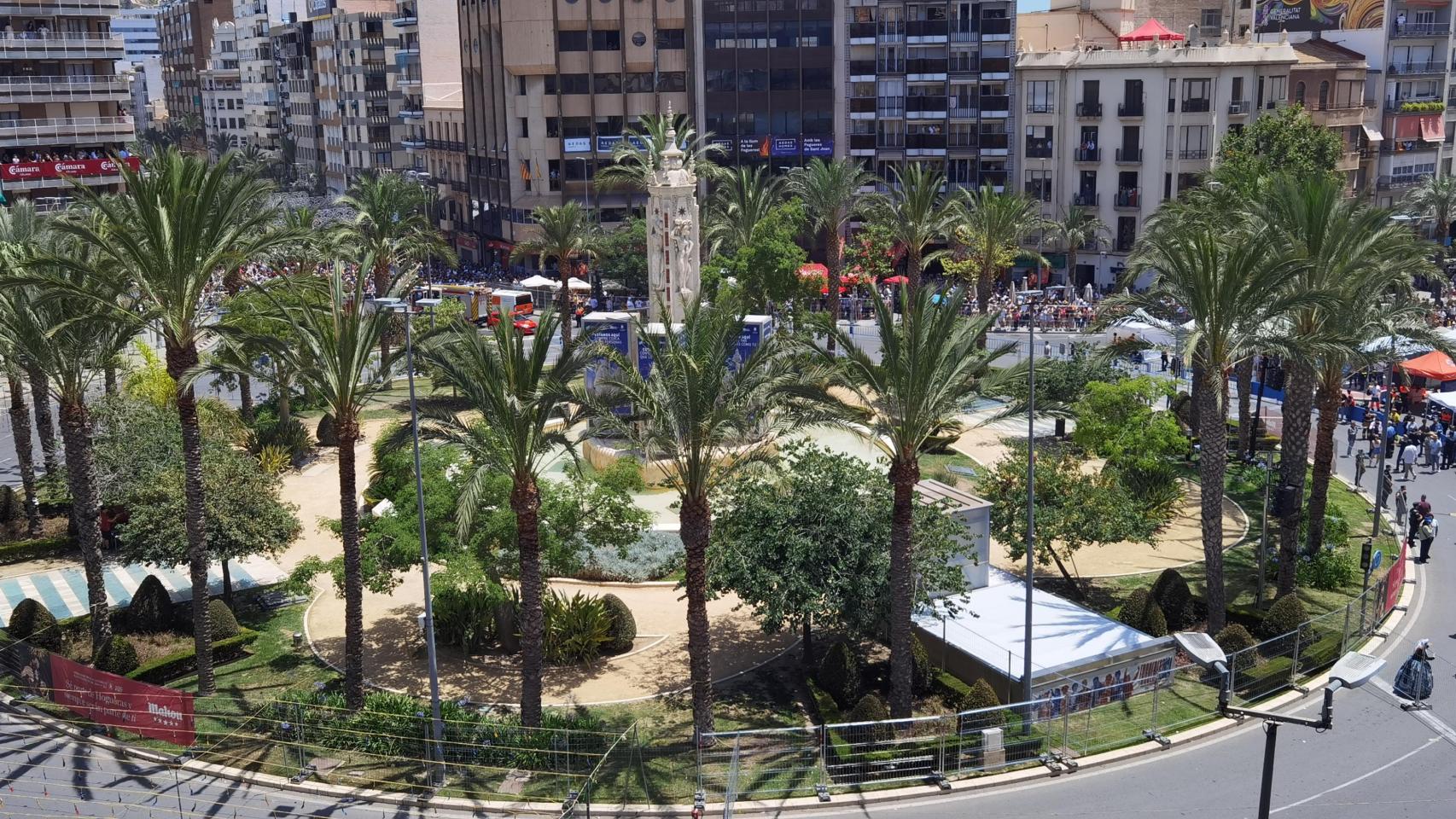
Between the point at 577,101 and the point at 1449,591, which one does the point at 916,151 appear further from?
the point at 1449,591

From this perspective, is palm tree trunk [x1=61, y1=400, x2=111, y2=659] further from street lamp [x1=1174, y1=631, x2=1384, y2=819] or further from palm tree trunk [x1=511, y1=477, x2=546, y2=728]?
street lamp [x1=1174, y1=631, x2=1384, y2=819]

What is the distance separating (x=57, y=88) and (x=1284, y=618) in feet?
211

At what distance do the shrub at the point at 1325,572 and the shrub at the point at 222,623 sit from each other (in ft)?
79.0

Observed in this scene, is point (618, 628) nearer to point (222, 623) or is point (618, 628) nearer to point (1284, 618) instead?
point (222, 623)

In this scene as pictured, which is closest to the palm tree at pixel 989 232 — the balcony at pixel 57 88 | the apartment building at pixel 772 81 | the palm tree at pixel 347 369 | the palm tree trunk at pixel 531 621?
the apartment building at pixel 772 81

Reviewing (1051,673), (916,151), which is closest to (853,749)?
(1051,673)

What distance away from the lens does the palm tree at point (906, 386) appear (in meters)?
24.0

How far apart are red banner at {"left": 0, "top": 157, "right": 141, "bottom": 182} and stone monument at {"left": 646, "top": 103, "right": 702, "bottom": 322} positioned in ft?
110

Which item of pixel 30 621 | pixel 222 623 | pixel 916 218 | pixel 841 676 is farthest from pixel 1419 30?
pixel 30 621

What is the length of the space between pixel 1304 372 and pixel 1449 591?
20.2 ft

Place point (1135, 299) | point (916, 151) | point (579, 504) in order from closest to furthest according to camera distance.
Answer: point (579, 504) < point (1135, 299) < point (916, 151)

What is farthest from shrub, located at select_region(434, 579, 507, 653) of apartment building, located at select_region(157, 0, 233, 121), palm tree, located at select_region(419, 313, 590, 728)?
apartment building, located at select_region(157, 0, 233, 121)

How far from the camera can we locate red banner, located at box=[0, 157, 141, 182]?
6731cm

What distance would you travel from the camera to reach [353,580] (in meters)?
26.1
